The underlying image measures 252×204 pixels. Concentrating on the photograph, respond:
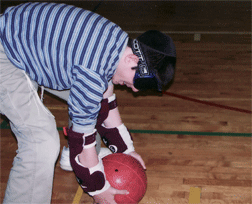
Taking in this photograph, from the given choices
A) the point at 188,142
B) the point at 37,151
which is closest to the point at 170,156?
the point at 188,142

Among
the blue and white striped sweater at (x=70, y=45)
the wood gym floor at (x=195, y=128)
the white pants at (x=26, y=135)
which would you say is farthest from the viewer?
the wood gym floor at (x=195, y=128)

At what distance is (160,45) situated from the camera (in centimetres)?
177

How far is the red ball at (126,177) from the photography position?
2.16 metres

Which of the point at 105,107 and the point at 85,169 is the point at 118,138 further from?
the point at 85,169

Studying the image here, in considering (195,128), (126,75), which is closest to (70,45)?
(126,75)

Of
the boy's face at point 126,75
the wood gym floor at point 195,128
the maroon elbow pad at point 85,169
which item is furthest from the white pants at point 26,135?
the wood gym floor at point 195,128

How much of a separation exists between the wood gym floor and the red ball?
0.26 meters

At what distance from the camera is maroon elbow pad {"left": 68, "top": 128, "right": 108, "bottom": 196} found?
1.91 metres

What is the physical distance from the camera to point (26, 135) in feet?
6.14

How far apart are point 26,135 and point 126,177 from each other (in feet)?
2.33

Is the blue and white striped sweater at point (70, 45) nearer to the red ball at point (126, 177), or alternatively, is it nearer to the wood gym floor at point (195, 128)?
the red ball at point (126, 177)

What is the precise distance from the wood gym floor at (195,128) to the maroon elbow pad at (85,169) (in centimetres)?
47

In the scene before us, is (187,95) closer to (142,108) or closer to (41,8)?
(142,108)

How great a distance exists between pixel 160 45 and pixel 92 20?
1.24 feet
